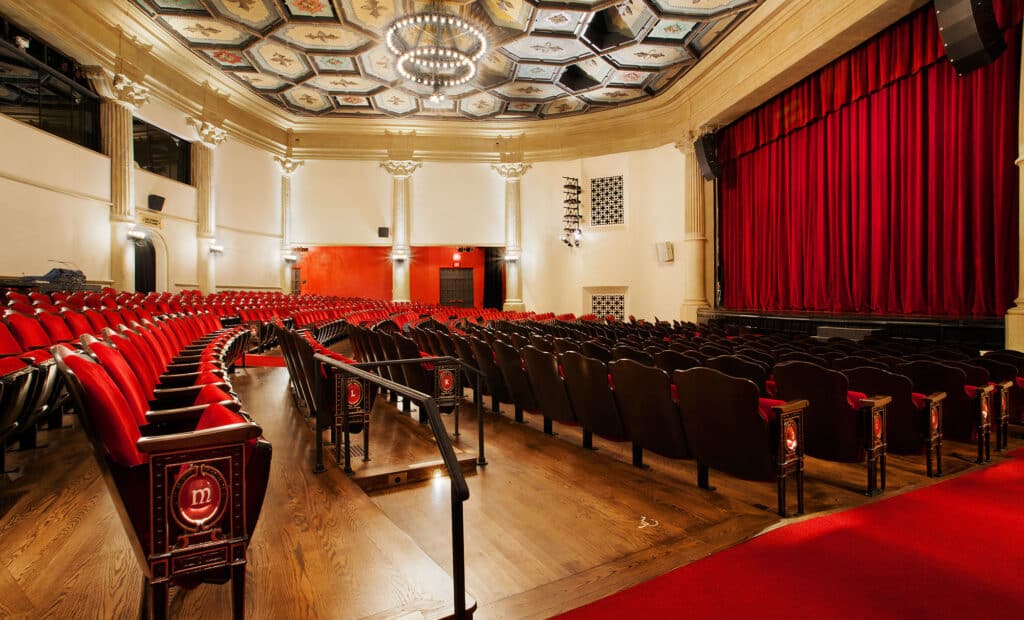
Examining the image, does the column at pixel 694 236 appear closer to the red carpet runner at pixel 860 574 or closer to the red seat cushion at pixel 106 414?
the red carpet runner at pixel 860 574

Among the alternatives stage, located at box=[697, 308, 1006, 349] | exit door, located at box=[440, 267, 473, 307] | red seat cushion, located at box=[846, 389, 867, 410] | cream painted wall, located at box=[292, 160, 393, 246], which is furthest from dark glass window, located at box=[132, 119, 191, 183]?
red seat cushion, located at box=[846, 389, 867, 410]

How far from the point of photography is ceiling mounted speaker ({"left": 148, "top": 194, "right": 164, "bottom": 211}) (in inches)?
302

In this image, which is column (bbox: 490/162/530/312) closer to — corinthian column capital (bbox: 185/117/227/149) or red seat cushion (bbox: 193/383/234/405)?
corinthian column capital (bbox: 185/117/227/149)

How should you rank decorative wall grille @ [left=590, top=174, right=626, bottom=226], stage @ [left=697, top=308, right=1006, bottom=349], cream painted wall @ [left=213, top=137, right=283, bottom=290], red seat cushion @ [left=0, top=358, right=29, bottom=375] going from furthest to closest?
decorative wall grille @ [left=590, top=174, right=626, bottom=226], cream painted wall @ [left=213, top=137, right=283, bottom=290], stage @ [left=697, top=308, right=1006, bottom=349], red seat cushion @ [left=0, top=358, right=29, bottom=375]

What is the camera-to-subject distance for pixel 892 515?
1.51m

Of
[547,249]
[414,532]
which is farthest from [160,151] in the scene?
[414,532]

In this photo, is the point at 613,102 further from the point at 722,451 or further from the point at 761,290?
the point at 722,451

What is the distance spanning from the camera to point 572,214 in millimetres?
10523

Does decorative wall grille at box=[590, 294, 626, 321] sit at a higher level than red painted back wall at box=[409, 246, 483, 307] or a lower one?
lower

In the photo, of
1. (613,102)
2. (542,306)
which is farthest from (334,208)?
(613,102)

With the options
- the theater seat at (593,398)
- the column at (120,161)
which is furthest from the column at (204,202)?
the theater seat at (593,398)

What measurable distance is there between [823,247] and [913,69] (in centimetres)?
204

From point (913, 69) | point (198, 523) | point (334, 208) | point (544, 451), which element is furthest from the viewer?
point (334, 208)

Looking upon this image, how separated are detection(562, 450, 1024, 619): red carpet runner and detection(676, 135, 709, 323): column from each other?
7260 millimetres
